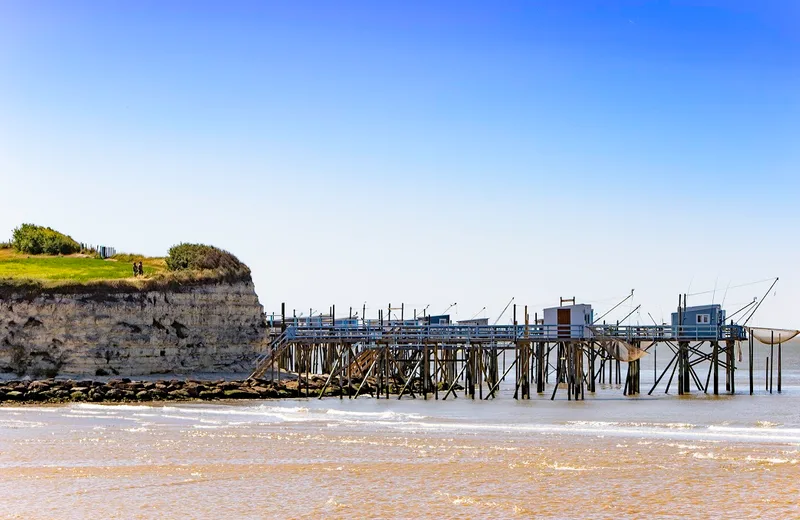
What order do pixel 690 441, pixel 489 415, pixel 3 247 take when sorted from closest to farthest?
pixel 690 441 → pixel 489 415 → pixel 3 247

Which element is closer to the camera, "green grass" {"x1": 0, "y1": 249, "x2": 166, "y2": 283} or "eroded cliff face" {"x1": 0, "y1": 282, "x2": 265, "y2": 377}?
"eroded cliff face" {"x1": 0, "y1": 282, "x2": 265, "y2": 377}

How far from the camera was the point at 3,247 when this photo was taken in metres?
63.1

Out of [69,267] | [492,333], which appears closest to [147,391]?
[492,333]

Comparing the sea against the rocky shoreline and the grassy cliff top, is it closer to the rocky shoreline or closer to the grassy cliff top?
the rocky shoreline

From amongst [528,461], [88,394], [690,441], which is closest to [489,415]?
[690,441]

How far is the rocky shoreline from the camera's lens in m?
39.3

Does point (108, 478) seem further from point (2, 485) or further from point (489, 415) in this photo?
point (489, 415)

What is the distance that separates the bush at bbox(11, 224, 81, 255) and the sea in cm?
2690

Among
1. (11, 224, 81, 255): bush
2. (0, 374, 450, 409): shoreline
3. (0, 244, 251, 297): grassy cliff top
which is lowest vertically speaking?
(0, 374, 450, 409): shoreline

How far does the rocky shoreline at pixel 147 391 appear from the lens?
39312 mm

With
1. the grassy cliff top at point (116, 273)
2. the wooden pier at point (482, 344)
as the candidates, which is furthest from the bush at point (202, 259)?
the wooden pier at point (482, 344)

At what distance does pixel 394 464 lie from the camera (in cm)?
2152

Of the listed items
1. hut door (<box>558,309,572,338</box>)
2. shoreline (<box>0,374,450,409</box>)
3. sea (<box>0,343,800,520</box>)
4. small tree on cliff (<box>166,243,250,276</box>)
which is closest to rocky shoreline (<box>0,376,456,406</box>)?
shoreline (<box>0,374,450,409</box>)

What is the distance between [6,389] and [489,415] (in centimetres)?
1967
